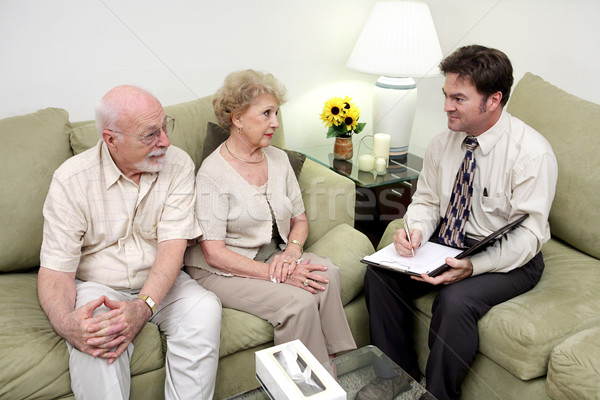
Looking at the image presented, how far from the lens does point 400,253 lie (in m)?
1.89

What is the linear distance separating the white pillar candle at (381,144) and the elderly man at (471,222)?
569 mm

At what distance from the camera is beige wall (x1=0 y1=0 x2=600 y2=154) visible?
2.14 meters

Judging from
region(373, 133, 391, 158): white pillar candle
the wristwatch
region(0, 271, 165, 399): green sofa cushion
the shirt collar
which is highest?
the shirt collar

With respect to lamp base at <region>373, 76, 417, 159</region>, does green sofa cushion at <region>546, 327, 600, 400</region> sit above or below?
below

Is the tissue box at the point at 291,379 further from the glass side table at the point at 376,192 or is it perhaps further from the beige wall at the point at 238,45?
the beige wall at the point at 238,45

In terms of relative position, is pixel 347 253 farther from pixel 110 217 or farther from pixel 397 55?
pixel 397 55

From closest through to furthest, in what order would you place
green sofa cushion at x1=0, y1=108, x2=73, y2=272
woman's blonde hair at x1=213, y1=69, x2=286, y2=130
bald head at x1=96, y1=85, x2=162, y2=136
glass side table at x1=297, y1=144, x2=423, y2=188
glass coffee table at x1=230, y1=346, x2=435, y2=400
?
glass coffee table at x1=230, y1=346, x2=435, y2=400, bald head at x1=96, y1=85, x2=162, y2=136, green sofa cushion at x1=0, y1=108, x2=73, y2=272, woman's blonde hair at x1=213, y1=69, x2=286, y2=130, glass side table at x1=297, y1=144, x2=423, y2=188

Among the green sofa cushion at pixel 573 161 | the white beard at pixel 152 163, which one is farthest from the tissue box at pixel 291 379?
the green sofa cushion at pixel 573 161

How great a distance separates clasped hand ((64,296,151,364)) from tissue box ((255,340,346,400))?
17.9 inches

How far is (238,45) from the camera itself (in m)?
2.58

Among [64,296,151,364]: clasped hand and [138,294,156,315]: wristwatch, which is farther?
[138,294,156,315]: wristwatch

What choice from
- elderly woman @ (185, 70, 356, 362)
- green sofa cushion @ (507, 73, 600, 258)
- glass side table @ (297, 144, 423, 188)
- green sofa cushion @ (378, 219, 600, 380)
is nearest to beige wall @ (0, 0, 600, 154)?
glass side table @ (297, 144, 423, 188)

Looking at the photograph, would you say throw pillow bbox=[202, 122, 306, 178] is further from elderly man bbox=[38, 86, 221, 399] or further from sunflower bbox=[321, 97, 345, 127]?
sunflower bbox=[321, 97, 345, 127]

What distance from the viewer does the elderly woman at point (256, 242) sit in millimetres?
1760
